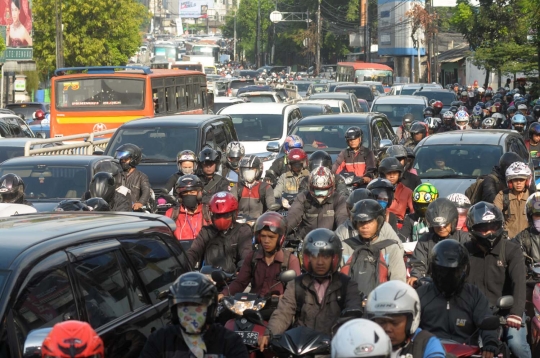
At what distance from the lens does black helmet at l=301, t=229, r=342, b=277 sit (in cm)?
709

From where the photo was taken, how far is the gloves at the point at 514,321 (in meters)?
7.81

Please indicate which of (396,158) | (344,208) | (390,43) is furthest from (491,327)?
(390,43)

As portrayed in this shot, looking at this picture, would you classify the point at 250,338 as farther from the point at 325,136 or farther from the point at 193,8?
the point at 193,8

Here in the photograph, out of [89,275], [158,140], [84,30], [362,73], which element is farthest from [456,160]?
[362,73]

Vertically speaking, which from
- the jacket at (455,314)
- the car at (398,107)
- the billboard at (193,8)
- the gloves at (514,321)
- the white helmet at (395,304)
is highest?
the billboard at (193,8)

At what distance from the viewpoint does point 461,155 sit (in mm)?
15141

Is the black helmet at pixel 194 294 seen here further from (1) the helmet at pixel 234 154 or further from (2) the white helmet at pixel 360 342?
(1) the helmet at pixel 234 154

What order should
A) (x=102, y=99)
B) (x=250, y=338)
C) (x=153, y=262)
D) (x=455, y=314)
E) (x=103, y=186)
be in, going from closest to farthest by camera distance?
(x=455, y=314)
(x=153, y=262)
(x=250, y=338)
(x=103, y=186)
(x=102, y=99)

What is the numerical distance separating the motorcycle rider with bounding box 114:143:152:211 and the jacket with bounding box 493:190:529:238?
179 inches

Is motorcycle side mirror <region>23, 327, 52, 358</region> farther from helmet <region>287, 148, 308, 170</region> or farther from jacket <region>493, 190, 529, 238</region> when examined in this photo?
Result: helmet <region>287, 148, 308, 170</region>

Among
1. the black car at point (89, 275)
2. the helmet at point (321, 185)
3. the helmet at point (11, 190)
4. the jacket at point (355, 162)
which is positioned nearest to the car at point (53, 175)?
the helmet at point (11, 190)

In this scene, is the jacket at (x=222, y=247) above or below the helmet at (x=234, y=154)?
below

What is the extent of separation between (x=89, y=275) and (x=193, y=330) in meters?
1.00

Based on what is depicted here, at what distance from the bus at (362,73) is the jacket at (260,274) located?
57.0 meters
